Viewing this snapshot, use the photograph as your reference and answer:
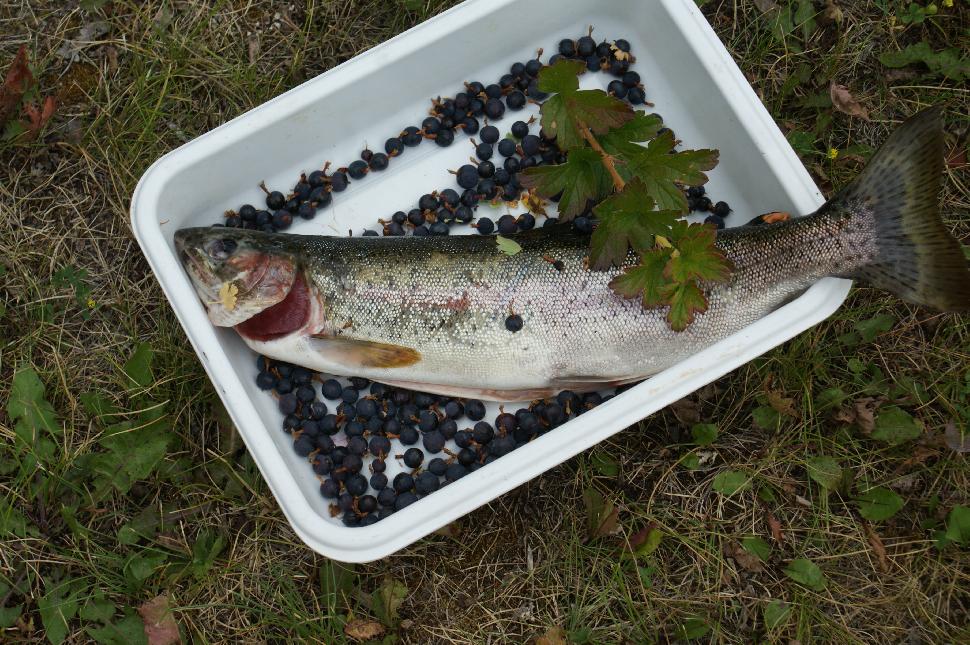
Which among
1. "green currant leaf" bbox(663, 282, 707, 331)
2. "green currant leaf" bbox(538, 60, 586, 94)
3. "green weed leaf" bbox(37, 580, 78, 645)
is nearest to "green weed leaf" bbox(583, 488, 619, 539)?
"green currant leaf" bbox(663, 282, 707, 331)

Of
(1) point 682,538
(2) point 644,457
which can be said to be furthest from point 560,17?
(1) point 682,538

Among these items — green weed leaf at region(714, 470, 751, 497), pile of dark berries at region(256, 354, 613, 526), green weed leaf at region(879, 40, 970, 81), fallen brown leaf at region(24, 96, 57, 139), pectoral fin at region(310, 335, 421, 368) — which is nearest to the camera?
pectoral fin at region(310, 335, 421, 368)

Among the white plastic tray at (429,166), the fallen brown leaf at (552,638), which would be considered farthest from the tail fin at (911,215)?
the fallen brown leaf at (552,638)

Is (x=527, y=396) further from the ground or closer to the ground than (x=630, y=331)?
closer to the ground

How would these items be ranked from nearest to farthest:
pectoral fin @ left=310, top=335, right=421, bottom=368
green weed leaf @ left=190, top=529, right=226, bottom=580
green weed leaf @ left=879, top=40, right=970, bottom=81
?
pectoral fin @ left=310, top=335, right=421, bottom=368 → green weed leaf @ left=190, top=529, right=226, bottom=580 → green weed leaf @ left=879, top=40, right=970, bottom=81

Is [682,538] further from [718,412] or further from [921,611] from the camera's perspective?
[921,611]

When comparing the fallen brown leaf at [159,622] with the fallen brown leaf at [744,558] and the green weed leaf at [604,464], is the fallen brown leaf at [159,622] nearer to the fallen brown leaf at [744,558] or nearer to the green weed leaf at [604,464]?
the green weed leaf at [604,464]

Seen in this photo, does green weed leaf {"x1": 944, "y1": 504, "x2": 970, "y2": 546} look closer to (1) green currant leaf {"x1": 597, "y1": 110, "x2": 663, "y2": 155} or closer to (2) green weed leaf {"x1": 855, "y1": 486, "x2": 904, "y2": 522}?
(2) green weed leaf {"x1": 855, "y1": 486, "x2": 904, "y2": 522}
